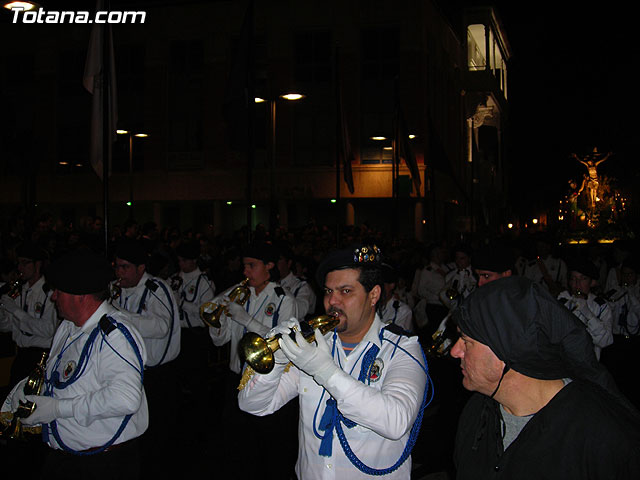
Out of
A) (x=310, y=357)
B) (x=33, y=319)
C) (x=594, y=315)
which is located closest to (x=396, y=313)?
(x=594, y=315)

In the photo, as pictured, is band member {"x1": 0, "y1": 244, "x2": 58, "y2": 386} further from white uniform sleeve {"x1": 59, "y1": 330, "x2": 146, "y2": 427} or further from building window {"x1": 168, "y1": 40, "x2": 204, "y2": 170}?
building window {"x1": 168, "y1": 40, "x2": 204, "y2": 170}

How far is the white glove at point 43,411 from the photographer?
149 inches

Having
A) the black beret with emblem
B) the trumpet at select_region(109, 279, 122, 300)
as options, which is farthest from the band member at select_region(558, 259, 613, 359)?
the trumpet at select_region(109, 279, 122, 300)

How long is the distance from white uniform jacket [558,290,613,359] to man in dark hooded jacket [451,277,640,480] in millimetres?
4762

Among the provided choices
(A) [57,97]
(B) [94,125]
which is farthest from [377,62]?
(B) [94,125]

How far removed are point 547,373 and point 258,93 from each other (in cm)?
3386

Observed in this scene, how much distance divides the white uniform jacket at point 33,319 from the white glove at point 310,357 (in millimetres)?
4607

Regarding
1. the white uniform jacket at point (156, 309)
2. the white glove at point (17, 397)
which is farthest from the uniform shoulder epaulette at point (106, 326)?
the white uniform jacket at point (156, 309)

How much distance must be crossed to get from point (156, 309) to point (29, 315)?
1.35 meters

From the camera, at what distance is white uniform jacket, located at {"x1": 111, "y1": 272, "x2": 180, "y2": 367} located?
20.8 ft

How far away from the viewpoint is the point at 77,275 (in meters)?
4.20

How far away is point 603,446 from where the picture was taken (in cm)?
211

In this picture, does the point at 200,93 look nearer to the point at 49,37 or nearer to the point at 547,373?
the point at 49,37

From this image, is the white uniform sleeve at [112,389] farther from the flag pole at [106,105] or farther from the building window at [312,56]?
the building window at [312,56]
